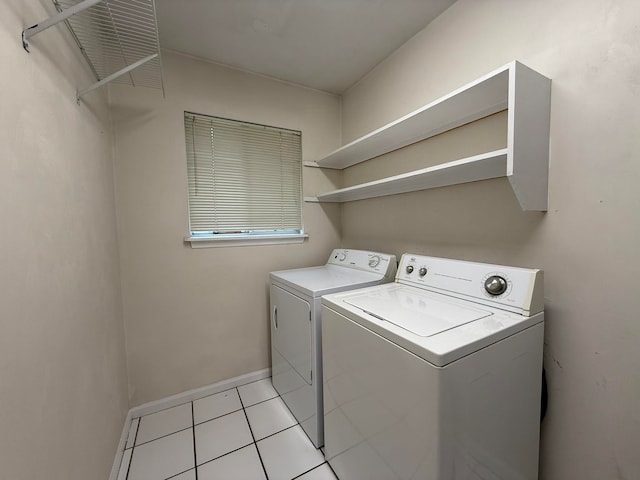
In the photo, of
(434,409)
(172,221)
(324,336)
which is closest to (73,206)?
(172,221)

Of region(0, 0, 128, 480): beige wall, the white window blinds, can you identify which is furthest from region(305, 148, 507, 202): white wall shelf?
region(0, 0, 128, 480): beige wall

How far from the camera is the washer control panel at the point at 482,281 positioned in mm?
1008

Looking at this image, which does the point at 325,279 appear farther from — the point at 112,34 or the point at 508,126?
the point at 112,34

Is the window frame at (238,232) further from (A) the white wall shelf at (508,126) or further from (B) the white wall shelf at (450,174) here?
(A) the white wall shelf at (508,126)

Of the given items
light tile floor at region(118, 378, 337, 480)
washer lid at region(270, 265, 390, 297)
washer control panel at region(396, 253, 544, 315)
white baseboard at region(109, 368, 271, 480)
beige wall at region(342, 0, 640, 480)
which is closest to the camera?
beige wall at region(342, 0, 640, 480)

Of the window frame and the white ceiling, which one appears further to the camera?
the window frame

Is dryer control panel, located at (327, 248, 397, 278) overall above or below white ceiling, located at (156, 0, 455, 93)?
below

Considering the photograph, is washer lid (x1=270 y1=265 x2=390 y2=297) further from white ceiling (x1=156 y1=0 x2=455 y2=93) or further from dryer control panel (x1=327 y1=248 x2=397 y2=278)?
white ceiling (x1=156 y1=0 x2=455 y2=93)

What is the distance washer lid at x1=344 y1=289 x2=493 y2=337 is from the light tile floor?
95 centimetres

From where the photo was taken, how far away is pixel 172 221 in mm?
1752

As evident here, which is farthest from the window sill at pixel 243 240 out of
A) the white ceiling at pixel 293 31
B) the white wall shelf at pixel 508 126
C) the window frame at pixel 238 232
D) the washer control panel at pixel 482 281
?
the white ceiling at pixel 293 31

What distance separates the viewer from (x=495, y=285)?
Result: 3.59ft

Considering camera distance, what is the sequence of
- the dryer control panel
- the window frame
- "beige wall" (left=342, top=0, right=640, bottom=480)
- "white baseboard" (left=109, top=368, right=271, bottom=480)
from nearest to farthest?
"beige wall" (left=342, top=0, right=640, bottom=480) → "white baseboard" (left=109, top=368, right=271, bottom=480) → the dryer control panel → the window frame

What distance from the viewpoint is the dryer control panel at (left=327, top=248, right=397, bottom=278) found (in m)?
1.71
